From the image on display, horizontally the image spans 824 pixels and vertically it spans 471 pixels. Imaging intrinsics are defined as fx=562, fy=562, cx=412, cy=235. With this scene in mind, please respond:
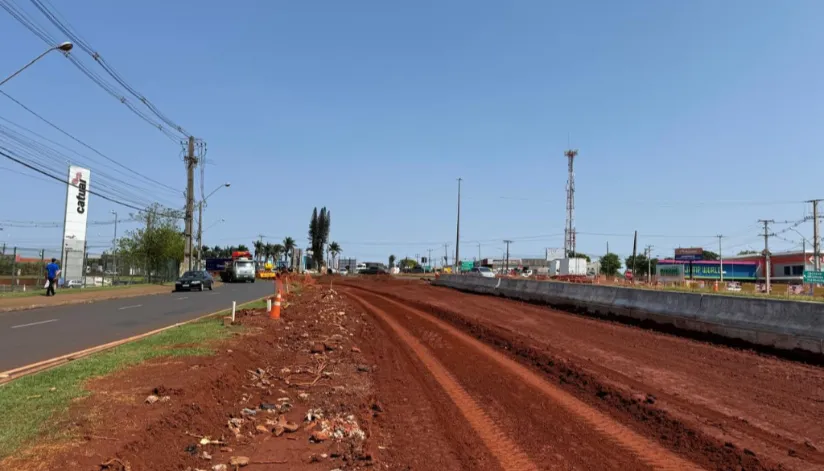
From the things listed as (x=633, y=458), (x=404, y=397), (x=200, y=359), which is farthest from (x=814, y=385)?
(x=200, y=359)

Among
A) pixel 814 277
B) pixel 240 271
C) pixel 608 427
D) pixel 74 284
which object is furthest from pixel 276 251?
pixel 608 427

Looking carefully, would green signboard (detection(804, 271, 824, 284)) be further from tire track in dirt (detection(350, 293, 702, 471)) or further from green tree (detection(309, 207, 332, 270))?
green tree (detection(309, 207, 332, 270))

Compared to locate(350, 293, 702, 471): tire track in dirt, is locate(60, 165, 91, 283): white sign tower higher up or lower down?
higher up

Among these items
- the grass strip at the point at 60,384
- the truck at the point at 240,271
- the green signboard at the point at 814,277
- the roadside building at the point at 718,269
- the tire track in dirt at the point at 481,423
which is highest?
the roadside building at the point at 718,269

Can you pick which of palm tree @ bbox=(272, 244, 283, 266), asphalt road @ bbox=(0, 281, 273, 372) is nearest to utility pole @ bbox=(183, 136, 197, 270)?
asphalt road @ bbox=(0, 281, 273, 372)

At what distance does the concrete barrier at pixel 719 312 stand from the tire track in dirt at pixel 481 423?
7400 mm

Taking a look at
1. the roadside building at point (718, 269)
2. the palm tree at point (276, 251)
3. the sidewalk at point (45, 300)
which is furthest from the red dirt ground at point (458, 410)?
the palm tree at point (276, 251)

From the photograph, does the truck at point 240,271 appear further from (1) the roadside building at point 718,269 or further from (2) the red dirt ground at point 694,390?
(1) the roadside building at point 718,269

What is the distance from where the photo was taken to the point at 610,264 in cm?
15525

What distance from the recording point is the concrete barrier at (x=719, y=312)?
11688 millimetres

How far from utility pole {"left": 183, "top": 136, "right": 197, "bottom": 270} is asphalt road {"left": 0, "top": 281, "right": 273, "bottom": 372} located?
20.0 meters

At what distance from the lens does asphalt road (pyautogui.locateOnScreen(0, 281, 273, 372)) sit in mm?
11992

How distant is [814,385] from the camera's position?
892cm

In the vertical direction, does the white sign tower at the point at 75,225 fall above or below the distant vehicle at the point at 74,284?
above
